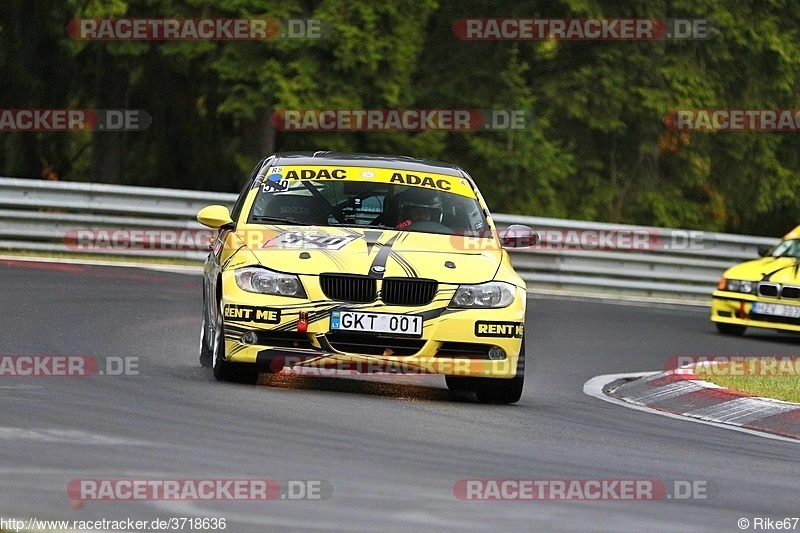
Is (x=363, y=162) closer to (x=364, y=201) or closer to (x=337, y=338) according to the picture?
(x=364, y=201)

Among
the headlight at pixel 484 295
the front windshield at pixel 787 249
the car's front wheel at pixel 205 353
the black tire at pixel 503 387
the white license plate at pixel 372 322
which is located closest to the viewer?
the white license plate at pixel 372 322

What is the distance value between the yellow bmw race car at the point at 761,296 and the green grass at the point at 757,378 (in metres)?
3.69

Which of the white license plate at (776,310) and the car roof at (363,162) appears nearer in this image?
the car roof at (363,162)

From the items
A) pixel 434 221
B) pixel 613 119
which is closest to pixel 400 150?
pixel 613 119

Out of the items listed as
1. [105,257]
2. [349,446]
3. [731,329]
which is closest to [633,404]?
[349,446]

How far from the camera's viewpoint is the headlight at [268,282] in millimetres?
10258

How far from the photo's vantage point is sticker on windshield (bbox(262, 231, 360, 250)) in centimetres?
1056

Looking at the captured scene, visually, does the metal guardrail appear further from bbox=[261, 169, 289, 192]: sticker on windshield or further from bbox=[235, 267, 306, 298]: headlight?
bbox=[235, 267, 306, 298]: headlight

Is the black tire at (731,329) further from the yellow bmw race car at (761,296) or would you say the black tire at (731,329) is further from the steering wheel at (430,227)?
the steering wheel at (430,227)

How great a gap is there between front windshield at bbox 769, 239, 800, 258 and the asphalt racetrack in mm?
6633

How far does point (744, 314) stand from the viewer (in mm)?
19234

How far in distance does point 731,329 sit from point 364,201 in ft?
30.0

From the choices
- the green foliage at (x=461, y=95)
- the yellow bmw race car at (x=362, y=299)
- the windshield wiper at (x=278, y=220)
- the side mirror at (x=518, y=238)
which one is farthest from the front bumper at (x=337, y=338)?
the green foliage at (x=461, y=95)

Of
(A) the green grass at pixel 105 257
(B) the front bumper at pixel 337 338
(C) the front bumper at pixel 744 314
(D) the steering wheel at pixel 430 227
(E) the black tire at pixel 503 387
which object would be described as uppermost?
(D) the steering wheel at pixel 430 227
